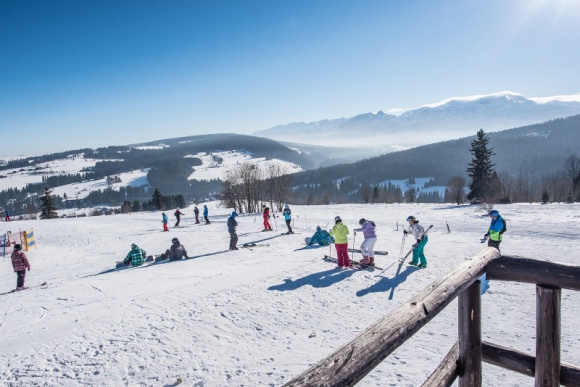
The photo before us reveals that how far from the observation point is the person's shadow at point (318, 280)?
34.8 ft

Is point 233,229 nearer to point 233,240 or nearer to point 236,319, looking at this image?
point 233,240

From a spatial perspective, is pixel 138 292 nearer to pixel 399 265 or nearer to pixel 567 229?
pixel 399 265

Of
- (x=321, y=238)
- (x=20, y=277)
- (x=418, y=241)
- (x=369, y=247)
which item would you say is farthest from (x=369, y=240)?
(x=20, y=277)

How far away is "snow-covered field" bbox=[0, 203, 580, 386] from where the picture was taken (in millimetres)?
6301

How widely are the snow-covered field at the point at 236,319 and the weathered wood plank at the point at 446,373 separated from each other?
386 cm

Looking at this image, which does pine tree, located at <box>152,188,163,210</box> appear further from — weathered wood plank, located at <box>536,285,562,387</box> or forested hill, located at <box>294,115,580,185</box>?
forested hill, located at <box>294,115,580,185</box>

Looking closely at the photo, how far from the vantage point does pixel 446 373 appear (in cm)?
227

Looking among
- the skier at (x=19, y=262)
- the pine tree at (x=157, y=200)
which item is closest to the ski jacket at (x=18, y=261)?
the skier at (x=19, y=262)

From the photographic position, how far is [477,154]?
47094 millimetres

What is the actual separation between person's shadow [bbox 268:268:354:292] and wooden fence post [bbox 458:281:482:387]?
8.31 meters

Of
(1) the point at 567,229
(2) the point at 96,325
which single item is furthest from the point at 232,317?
(1) the point at 567,229

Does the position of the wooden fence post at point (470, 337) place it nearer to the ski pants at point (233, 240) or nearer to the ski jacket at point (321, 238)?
the ski jacket at point (321, 238)

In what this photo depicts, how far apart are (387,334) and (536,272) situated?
3.99 feet

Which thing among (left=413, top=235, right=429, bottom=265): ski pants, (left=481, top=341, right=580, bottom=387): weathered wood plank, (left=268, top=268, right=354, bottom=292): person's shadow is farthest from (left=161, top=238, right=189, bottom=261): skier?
(left=481, top=341, right=580, bottom=387): weathered wood plank
